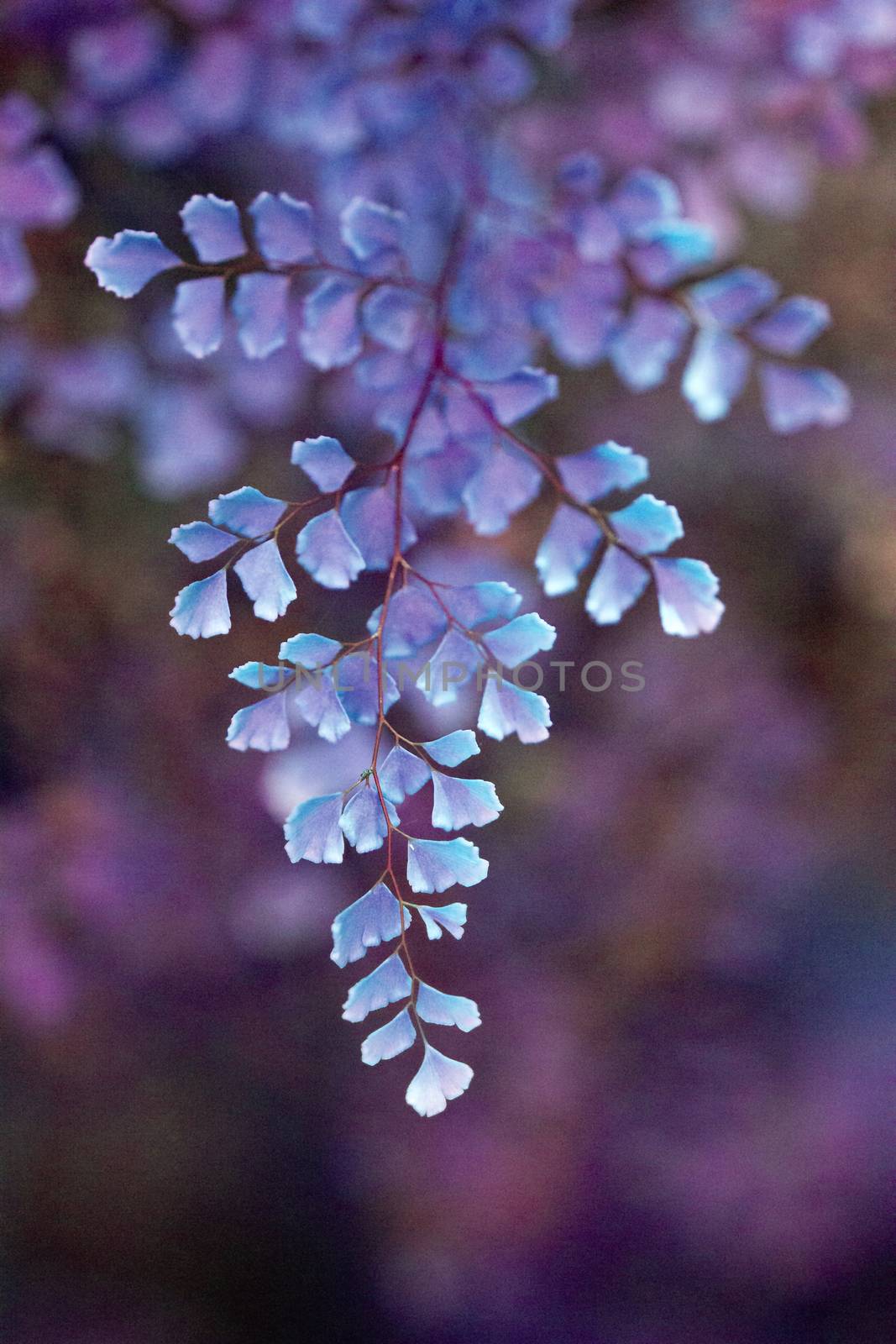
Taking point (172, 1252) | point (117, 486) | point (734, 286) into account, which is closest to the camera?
point (734, 286)

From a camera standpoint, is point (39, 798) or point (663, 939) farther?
point (663, 939)

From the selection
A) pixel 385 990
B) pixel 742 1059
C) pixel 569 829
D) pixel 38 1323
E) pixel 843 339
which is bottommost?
pixel 38 1323

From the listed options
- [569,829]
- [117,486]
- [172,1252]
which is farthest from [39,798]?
[172,1252]

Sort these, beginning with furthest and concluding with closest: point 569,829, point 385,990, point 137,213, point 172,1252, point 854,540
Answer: point 172,1252 < point 569,829 < point 854,540 < point 137,213 < point 385,990

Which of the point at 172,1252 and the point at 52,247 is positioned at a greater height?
the point at 52,247

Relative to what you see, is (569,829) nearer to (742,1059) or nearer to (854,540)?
(854,540)

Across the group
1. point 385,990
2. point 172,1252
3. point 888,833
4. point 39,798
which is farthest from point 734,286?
point 172,1252

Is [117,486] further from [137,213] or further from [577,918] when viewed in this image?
[577,918]
